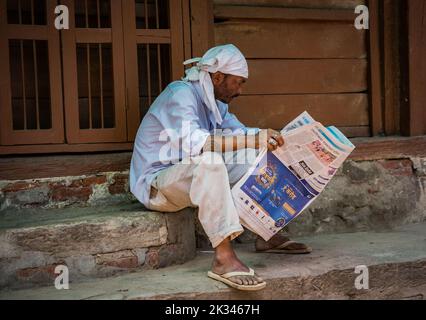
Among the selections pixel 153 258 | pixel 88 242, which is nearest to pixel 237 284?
pixel 153 258

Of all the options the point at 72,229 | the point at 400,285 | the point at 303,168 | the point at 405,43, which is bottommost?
the point at 400,285

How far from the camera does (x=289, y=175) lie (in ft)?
10.5

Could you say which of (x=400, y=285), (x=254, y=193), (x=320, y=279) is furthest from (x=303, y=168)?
(x=400, y=285)

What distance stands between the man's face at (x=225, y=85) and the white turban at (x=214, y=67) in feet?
0.11

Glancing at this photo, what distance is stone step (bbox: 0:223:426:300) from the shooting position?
2.88 meters

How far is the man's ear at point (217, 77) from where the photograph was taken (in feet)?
11.0

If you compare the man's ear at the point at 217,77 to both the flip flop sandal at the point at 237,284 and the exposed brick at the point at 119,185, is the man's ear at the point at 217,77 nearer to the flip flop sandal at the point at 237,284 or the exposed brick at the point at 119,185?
the exposed brick at the point at 119,185

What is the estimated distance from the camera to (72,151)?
12.3 feet

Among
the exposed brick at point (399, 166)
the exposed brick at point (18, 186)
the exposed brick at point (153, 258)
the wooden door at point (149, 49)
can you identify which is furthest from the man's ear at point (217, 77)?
the exposed brick at point (399, 166)

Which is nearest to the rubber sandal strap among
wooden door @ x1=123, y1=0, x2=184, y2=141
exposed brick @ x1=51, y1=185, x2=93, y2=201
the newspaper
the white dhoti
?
the white dhoti

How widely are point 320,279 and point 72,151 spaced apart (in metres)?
1.68

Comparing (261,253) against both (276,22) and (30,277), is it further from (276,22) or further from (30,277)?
(276,22)

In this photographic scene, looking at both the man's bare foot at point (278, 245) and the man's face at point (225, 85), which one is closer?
the man's face at point (225, 85)

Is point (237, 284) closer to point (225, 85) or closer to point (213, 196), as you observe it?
point (213, 196)
